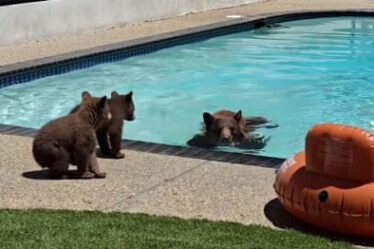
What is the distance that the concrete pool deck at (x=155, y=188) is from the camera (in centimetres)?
548

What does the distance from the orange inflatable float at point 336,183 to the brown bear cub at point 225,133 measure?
313 cm

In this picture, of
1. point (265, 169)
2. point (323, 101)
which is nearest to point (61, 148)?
point (265, 169)

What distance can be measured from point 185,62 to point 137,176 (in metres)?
8.25

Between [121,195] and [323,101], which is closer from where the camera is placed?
[121,195]

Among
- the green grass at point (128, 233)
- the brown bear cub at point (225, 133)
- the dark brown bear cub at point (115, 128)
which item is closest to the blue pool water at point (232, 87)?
the brown bear cub at point (225, 133)

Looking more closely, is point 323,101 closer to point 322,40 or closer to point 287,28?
point 322,40

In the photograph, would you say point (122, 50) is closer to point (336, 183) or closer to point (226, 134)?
point (226, 134)

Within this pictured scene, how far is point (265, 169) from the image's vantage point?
6.51 m

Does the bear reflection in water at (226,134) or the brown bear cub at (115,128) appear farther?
the bear reflection in water at (226,134)

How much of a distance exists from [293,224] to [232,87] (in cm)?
749

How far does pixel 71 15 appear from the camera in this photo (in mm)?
15453

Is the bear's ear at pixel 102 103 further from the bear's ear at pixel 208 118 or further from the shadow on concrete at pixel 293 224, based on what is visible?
the bear's ear at pixel 208 118

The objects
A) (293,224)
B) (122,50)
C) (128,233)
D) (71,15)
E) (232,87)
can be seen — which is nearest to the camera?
(128,233)

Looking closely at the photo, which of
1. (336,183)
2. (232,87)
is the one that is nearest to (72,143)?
(336,183)
